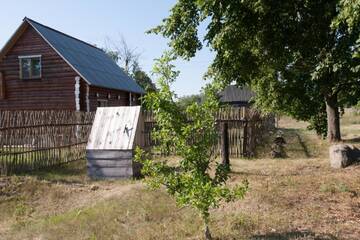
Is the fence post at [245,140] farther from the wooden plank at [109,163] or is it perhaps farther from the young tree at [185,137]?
the young tree at [185,137]

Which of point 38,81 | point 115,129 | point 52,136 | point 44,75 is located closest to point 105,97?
point 44,75

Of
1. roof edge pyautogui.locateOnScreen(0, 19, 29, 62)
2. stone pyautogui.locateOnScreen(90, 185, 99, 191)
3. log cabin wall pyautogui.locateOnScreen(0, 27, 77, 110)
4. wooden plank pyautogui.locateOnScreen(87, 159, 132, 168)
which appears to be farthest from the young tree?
roof edge pyautogui.locateOnScreen(0, 19, 29, 62)

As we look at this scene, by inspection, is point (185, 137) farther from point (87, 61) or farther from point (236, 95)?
point (236, 95)

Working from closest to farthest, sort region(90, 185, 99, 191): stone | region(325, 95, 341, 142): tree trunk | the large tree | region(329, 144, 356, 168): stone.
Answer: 1. region(90, 185, 99, 191): stone
2. region(329, 144, 356, 168): stone
3. the large tree
4. region(325, 95, 341, 142): tree trunk

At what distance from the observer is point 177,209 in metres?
8.25

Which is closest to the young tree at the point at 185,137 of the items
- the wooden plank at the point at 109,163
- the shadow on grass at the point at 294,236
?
the shadow on grass at the point at 294,236

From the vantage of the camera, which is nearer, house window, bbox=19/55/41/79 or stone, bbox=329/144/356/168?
stone, bbox=329/144/356/168

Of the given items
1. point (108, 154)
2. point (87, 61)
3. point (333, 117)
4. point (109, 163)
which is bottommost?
point (109, 163)

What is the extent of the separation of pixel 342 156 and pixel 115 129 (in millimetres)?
6478

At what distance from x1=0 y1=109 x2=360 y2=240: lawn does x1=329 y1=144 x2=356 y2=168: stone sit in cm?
28

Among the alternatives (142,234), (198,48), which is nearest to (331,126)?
(198,48)

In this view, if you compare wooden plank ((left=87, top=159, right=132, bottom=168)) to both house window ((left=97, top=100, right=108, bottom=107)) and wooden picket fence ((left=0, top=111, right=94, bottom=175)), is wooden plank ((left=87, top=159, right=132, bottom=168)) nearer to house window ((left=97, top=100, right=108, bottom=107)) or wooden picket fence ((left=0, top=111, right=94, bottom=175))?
wooden picket fence ((left=0, top=111, right=94, bottom=175))

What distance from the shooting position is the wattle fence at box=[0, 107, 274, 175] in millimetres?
13000

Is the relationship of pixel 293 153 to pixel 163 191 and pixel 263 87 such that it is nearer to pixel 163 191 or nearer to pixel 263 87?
pixel 263 87
